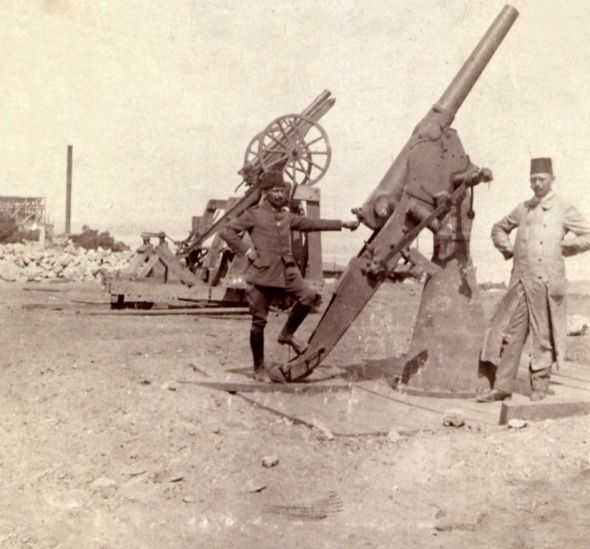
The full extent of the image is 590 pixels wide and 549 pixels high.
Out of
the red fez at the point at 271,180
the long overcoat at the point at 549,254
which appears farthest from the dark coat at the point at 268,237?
the long overcoat at the point at 549,254

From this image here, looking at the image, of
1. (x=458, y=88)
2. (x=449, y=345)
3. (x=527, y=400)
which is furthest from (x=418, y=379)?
(x=458, y=88)

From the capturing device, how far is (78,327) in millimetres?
10758

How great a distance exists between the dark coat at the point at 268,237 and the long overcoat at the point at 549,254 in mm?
1511

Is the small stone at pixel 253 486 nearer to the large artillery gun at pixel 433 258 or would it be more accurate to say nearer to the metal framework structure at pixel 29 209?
the large artillery gun at pixel 433 258

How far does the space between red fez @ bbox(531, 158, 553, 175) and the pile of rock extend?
1481cm

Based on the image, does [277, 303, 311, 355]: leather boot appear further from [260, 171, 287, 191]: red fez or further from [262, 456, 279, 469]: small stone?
[262, 456, 279, 469]: small stone

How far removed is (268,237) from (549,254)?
2252mm

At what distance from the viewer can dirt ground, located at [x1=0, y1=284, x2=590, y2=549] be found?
388cm

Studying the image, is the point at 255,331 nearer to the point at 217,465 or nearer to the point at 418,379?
the point at 418,379

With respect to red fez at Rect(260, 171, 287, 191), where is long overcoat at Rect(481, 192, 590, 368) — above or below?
below

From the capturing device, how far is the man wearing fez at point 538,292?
617 centimetres

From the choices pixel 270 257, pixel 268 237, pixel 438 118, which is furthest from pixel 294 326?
pixel 438 118

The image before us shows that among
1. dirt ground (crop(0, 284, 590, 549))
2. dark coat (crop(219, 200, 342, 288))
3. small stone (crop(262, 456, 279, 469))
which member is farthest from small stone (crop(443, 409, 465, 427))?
dark coat (crop(219, 200, 342, 288))

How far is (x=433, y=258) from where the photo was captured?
6.76 metres
